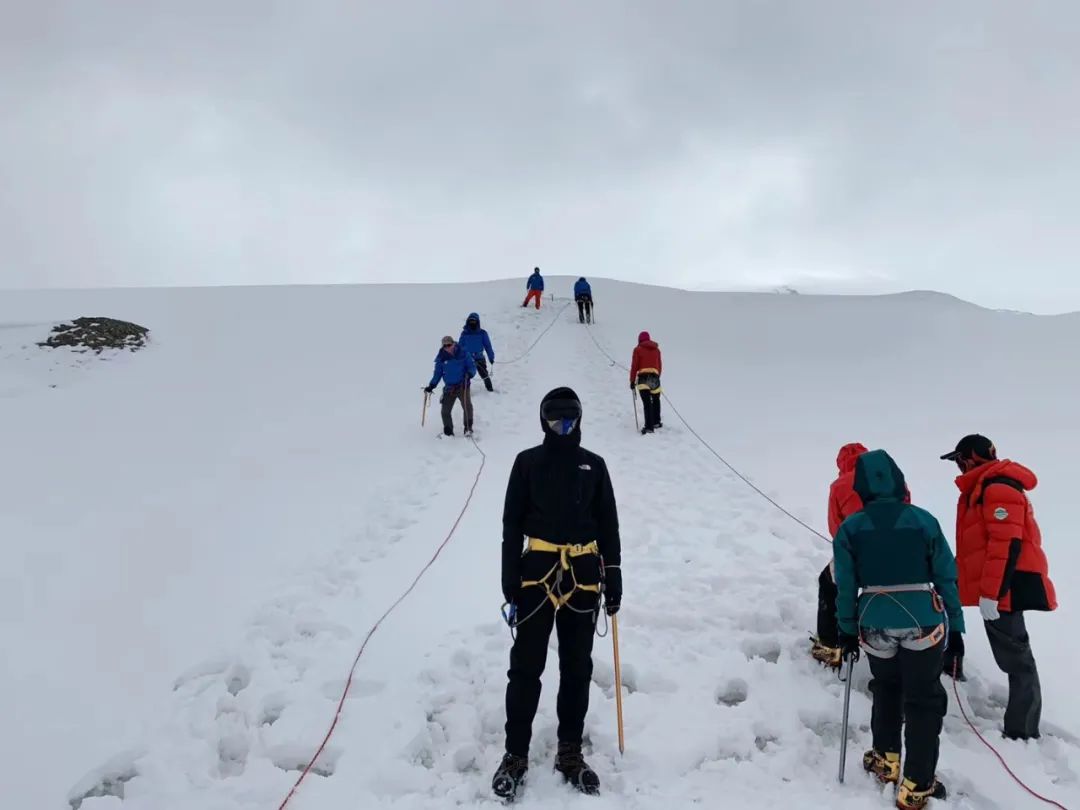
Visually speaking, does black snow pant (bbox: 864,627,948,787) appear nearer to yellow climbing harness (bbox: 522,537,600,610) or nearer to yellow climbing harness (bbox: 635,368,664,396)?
yellow climbing harness (bbox: 522,537,600,610)

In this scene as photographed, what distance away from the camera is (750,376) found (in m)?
15.7

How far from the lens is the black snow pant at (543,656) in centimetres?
355

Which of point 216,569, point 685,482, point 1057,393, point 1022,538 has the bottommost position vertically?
point 216,569

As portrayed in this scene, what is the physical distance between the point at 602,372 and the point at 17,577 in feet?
39.8

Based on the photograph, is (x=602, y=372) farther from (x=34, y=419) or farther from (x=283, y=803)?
(x=283, y=803)

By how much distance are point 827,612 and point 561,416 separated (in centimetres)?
275

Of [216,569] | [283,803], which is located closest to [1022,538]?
[283,803]

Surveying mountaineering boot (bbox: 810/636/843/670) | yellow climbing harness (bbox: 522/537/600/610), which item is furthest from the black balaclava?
mountaineering boot (bbox: 810/636/843/670)

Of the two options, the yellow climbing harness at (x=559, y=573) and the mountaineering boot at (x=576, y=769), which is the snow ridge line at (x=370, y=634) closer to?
the mountaineering boot at (x=576, y=769)

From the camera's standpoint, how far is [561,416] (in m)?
3.60

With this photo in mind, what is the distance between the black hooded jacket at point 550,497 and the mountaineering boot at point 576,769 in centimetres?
104

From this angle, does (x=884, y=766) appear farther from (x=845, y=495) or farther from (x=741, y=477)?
(x=741, y=477)

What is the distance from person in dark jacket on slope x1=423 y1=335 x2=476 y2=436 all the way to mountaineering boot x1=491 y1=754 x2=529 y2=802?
7155mm

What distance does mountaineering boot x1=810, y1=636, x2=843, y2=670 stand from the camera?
4.58 m
